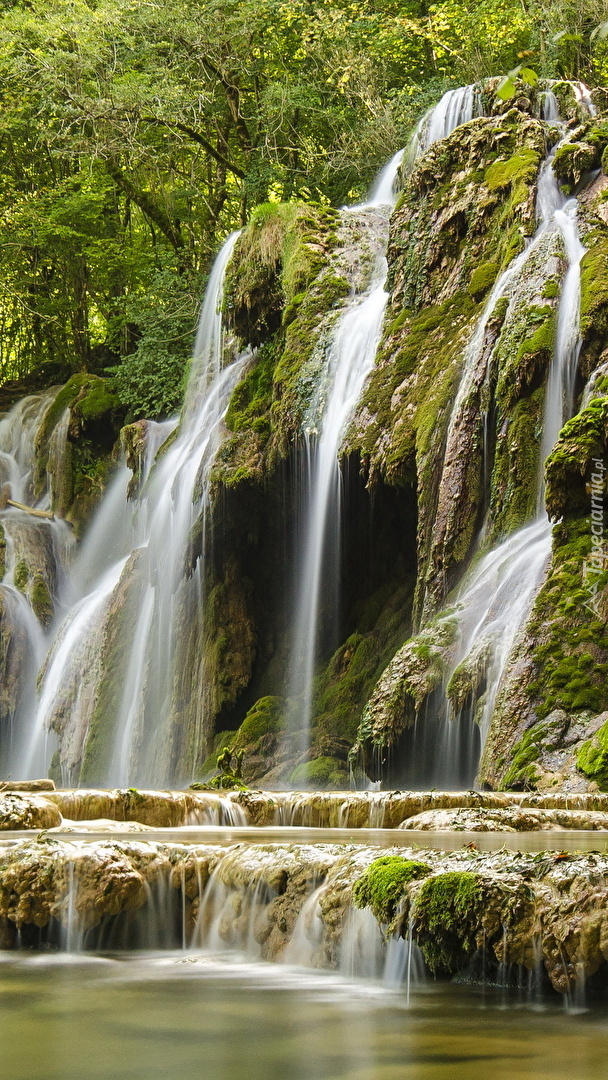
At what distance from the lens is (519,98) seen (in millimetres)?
18188

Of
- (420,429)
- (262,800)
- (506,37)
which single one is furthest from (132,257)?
(262,800)

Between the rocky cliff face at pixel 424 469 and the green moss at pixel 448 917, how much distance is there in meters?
5.08

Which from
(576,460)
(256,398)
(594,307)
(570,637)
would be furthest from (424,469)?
(256,398)

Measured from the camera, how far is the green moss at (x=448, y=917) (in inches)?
180

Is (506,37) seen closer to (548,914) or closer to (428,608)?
(428,608)

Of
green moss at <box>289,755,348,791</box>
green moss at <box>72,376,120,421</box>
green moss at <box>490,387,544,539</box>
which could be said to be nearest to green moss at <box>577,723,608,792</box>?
green moss at <box>490,387,544,539</box>

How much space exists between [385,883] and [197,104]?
26.5 m

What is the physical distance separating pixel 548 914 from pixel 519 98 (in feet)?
54.2

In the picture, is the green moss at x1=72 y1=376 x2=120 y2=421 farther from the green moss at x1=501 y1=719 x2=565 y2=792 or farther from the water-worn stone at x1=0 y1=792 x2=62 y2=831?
the water-worn stone at x1=0 y1=792 x2=62 y2=831

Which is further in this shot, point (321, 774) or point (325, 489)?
point (325, 489)

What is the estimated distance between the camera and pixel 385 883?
489cm

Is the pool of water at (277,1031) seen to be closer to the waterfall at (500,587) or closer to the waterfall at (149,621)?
the waterfall at (500,587)

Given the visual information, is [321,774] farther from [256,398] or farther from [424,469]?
[256,398]

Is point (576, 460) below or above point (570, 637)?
above
